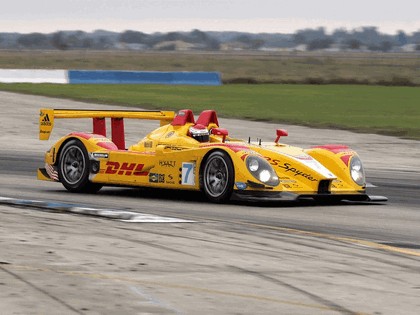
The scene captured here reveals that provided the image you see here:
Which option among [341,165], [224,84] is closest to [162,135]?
[341,165]

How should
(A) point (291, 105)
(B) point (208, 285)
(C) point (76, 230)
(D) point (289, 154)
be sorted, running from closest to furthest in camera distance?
(B) point (208, 285), (C) point (76, 230), (D) point (289, 154), (A) point (291, 105)

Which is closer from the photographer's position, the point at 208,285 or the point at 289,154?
the point at 208,285

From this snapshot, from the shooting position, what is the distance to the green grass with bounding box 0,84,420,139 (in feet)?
100

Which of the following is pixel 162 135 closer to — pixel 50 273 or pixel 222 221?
pixel 222 221

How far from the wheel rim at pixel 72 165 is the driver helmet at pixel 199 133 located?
151cm

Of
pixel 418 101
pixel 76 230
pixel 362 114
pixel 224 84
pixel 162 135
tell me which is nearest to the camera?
pixel 76 230

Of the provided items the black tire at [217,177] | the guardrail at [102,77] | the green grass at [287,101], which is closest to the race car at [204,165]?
the black tire at [217,177]

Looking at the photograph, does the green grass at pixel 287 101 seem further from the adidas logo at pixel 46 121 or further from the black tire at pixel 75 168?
the black tire at pixel 75 168

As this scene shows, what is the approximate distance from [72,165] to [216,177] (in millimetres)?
2313

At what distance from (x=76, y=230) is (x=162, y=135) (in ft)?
14.1

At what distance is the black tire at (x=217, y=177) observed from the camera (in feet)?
43.0

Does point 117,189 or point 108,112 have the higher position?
point 108,112

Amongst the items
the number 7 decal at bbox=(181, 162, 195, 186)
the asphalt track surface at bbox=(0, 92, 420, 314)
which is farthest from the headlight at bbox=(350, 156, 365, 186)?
the number 7 decal at bbox=(181, 162, 195, 186)

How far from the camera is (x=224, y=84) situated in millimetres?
49906
